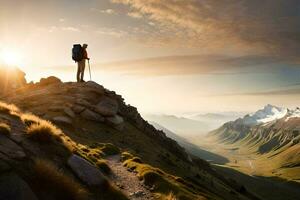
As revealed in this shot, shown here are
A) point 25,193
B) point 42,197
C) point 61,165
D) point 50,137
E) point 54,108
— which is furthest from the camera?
point 54,108

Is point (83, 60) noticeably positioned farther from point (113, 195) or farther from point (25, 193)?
point (25, 193)

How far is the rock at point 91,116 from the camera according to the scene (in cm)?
5678

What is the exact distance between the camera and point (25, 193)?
45.5 ft

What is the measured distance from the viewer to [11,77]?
136 metres

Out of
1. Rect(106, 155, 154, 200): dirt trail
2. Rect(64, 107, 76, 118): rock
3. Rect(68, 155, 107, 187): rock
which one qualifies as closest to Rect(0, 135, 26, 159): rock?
Rect(68, 155, 107, 187): rock

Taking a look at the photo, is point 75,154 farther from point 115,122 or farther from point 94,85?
point 94,85

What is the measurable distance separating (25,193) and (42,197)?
1.16 m

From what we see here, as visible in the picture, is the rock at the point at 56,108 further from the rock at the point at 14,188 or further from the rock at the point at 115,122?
the rock at the point at 14,188

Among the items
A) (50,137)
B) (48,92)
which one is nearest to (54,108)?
(48,92)

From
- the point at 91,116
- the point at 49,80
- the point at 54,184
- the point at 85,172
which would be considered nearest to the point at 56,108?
the point at 91,116

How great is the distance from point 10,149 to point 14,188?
159 inches

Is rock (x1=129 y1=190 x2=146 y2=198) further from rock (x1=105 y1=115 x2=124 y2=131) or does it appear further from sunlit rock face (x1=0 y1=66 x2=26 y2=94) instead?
sunlit rock face (x1=0 y1=66 x2=26 y2=94)

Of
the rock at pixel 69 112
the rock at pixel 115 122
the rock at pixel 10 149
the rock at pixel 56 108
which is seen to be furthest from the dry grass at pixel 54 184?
the rock at pixel 115 122

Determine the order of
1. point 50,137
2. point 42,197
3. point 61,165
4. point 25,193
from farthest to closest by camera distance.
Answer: point 50,137 < point 61,165 < point 42,197 < point 25,193
